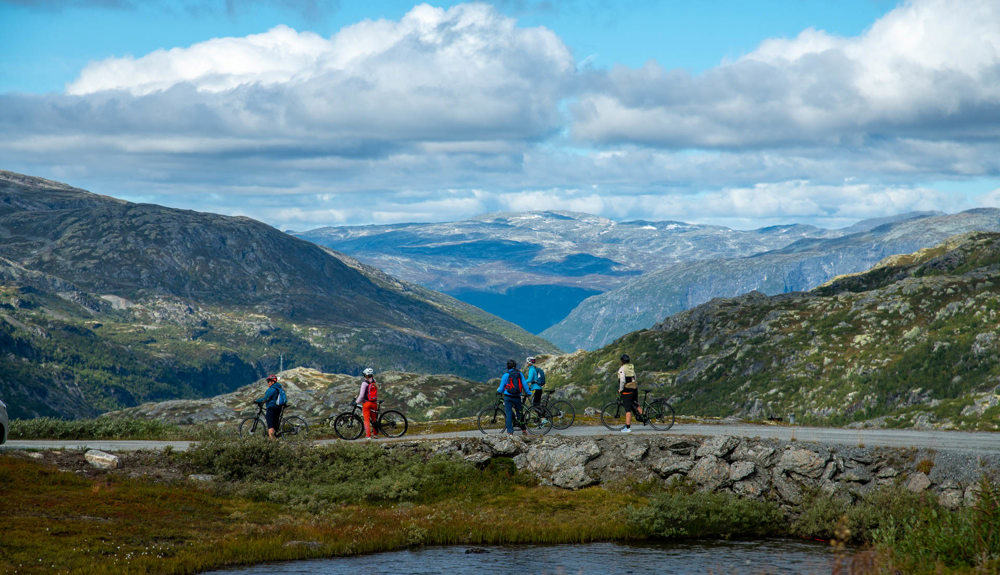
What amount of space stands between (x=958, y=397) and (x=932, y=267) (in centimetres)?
9085

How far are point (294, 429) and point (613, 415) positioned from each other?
16534mm

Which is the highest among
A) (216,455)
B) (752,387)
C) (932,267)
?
(932,267)

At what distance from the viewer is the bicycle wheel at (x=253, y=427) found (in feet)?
131

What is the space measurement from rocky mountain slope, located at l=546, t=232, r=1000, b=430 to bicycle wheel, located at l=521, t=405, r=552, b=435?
240 feet

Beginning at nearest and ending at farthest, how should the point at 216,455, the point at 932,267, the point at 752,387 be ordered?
the point at 216,455 → the point at 752,387 → the point at 932,267

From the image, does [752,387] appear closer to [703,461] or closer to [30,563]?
[703,461]

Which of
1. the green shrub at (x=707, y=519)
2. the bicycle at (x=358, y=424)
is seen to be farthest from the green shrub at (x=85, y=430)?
the green shrub at (x=707, y=519)

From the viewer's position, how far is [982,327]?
127 metres

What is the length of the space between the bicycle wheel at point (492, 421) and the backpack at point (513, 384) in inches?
97.9

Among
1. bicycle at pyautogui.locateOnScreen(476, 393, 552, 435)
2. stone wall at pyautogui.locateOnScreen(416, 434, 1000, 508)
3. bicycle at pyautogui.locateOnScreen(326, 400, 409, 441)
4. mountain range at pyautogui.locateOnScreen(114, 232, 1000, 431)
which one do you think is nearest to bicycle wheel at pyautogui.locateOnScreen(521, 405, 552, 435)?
bicycle at pyautogui.locateOnScreen(476, 393, 552, 435)

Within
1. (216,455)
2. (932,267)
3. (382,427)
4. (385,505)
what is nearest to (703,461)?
(385,505)

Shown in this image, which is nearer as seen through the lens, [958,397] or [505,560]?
[505,560]

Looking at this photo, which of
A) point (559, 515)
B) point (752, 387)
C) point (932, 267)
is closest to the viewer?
point (559, 515)

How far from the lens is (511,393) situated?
37.8 meters
